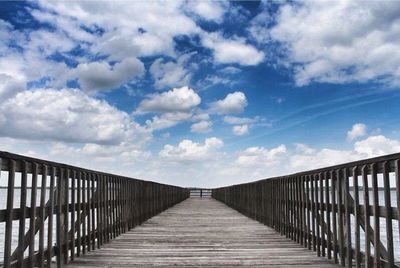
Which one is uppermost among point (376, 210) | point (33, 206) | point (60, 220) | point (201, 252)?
point (33, 206)

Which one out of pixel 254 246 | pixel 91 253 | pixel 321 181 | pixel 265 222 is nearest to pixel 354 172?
pixel 321 181

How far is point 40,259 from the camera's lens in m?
5.18

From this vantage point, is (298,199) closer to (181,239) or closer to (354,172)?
(181,239)

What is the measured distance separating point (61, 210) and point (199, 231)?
523cm

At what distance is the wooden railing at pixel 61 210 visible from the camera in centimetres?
430

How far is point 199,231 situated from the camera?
10633 mm

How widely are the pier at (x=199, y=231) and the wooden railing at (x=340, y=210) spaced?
12 mm

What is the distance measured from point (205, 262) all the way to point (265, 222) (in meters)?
6.51

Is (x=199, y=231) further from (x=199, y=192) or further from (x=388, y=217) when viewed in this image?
(x=199, y=192)

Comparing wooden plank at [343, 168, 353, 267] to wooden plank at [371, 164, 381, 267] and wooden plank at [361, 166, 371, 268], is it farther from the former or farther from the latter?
wooden plank at [371, 164, 381, 267]

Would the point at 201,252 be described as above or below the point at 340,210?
below

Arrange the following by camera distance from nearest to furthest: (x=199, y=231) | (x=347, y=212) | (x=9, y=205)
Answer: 1. (x=9, y=205)
2. (x=347, y=212)
3. (x=199, y=231)

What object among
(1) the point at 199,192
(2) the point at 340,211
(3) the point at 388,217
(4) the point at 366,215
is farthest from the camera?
(1) the point at 199,192

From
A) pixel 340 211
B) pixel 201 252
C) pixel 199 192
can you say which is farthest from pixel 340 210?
pixel 199 192
